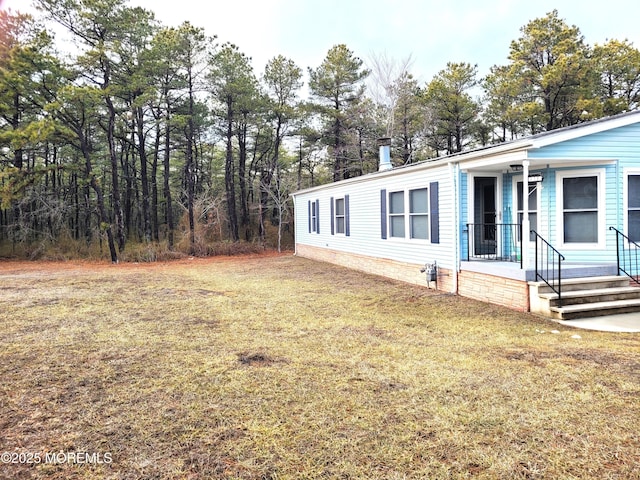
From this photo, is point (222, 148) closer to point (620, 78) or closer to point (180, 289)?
point (180, 289)

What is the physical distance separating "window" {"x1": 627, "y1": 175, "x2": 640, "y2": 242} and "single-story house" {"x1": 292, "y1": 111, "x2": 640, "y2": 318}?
18mm

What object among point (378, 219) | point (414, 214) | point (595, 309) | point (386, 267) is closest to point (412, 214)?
point (414, 214)

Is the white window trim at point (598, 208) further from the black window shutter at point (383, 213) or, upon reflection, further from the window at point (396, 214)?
the black window shutter at point (383, 213)

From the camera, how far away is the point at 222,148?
2812 centimetres

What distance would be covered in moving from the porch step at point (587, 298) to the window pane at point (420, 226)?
2986mm

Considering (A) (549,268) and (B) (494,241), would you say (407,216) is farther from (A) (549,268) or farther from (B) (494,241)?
(A) (549,268)

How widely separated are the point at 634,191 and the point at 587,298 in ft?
7.95

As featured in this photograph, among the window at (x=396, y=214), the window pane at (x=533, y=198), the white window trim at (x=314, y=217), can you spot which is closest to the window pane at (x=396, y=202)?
the window at (x=396, y=214)

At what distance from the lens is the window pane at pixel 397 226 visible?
970 centimetres

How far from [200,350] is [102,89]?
15036mm

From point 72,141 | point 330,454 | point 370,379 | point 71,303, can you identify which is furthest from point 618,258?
point 72,141

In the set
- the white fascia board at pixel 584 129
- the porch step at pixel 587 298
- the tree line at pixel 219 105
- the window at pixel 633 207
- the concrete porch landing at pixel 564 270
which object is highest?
the tree line at pixel 219 105

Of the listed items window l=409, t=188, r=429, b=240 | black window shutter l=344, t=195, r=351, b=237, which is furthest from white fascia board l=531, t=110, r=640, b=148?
black window shutter l=344, t=195, r=351, b=237

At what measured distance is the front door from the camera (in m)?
8.02
